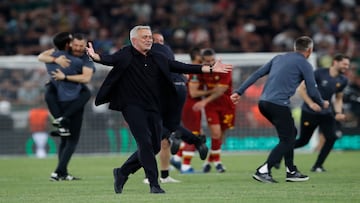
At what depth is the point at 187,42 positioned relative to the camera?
30.2 m

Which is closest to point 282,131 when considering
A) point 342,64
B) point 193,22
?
point 342,64

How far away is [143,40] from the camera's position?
1305 cm

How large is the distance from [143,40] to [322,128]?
6.53m

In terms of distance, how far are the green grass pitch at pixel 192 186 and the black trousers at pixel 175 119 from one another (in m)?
0.72

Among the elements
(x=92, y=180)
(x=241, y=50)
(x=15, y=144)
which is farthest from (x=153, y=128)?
(x=241, y=50)

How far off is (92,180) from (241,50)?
13610 millimetres

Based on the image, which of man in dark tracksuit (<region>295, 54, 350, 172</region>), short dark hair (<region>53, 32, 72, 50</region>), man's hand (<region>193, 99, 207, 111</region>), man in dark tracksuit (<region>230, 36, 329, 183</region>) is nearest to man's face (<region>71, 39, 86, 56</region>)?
short dark hair (<region>53, 32, 72, 50</region>)

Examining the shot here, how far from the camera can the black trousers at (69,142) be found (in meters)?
17.0

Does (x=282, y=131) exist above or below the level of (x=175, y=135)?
above

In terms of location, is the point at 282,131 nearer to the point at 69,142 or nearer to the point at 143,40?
the point at 143,40

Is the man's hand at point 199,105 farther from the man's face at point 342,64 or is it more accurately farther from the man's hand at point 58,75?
the man's hand at point 58,75

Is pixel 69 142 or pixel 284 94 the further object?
pixel 69 142

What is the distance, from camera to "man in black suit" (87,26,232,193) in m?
13.0

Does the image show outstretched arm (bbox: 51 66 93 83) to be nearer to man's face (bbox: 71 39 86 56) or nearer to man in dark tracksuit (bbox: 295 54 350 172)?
man's face (bbox: 71 39 86 56)
